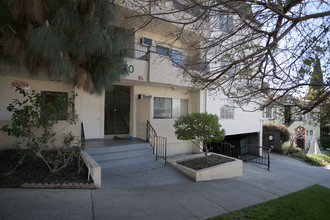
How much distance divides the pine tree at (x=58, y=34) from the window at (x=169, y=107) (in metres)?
4.92

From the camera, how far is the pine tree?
15.5ft

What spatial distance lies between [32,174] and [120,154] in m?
2.83

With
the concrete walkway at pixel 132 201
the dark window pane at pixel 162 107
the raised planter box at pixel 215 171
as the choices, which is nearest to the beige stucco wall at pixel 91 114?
the dark window pane at pixel 162 107

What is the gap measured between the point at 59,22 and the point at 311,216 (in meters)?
7.50

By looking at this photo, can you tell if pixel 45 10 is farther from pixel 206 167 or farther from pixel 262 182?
pixel 262 182

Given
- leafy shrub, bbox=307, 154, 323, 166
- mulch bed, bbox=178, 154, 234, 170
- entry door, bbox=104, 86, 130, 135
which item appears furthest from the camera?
leafy shrub, bbox=307, 154, 323, 166

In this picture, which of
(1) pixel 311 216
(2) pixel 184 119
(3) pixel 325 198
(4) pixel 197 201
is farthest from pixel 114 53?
(3) pixel 325 198

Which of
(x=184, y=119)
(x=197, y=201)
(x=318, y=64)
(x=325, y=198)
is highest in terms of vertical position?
(x=318, y=64)

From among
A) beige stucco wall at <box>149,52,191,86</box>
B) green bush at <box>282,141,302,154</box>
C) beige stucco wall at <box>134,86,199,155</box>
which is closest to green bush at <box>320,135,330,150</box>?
green bush at <box>282,141,302,154</box>

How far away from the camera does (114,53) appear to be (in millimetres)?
6160

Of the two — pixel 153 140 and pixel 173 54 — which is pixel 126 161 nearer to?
pixel 153 140

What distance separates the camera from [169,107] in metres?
11.2

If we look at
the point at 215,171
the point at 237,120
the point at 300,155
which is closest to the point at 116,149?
the point at 215,171

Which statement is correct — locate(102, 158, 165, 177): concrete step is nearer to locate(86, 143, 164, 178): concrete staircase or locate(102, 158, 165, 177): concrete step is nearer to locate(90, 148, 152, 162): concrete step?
locate(86, 143, 164, 178): concrete staircase
